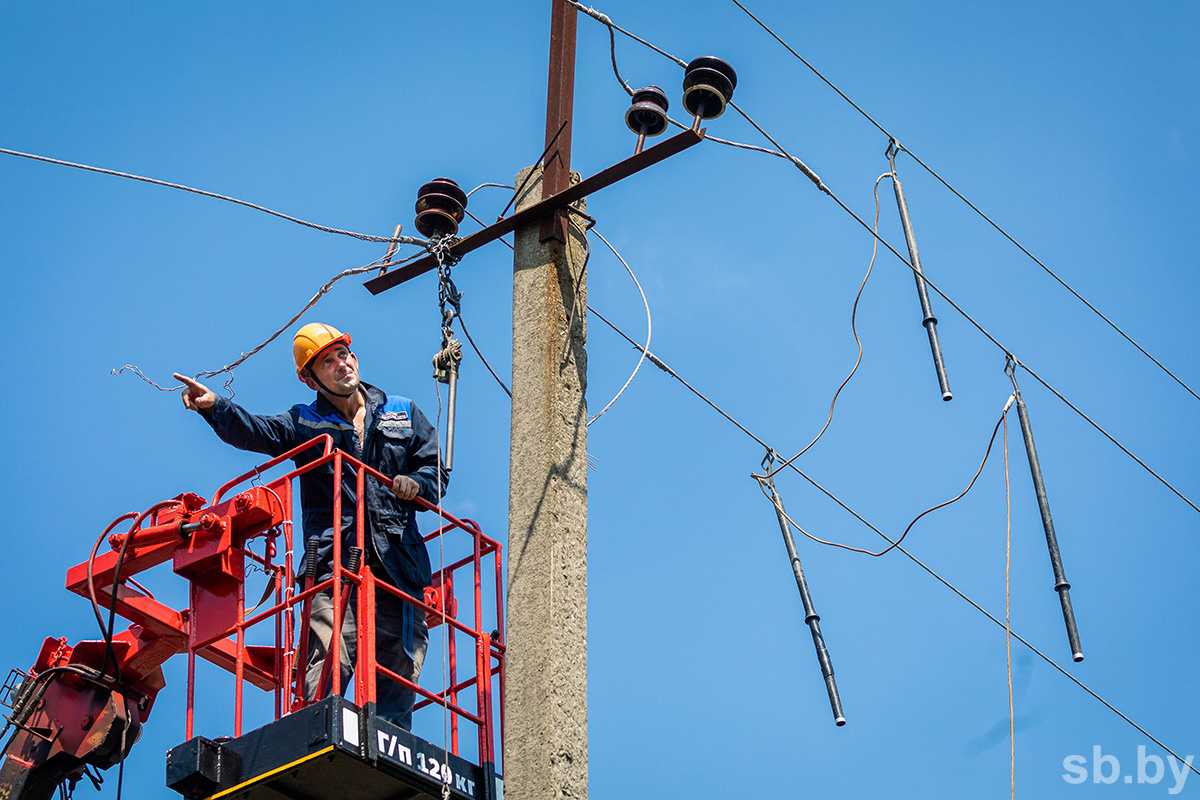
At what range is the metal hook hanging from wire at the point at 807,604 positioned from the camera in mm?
7551

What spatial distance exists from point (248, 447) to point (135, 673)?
8.57ft

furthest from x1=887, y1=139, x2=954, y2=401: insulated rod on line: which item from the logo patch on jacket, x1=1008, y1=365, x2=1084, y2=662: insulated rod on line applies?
the logo patch on jacket

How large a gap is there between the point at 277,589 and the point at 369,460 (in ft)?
2.80

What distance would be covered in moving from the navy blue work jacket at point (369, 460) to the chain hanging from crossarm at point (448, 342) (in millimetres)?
774

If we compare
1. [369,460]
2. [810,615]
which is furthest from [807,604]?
[369,460]

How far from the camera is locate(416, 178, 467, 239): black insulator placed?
8.12 metres

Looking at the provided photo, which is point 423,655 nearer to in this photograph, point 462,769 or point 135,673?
point 462,769

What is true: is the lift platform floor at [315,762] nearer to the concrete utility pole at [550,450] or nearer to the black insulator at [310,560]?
the concrete utility pole at [550,450]

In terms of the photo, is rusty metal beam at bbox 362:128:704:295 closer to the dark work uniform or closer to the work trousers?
the dark work uniform

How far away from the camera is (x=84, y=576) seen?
9.19 m

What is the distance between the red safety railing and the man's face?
36 cm

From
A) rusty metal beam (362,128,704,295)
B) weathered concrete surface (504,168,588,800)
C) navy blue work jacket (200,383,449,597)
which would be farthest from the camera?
navy blue work jacket (200,383,449,597)

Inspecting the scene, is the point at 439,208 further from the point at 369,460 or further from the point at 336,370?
the point at 369,460

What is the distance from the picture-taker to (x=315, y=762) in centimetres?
658
